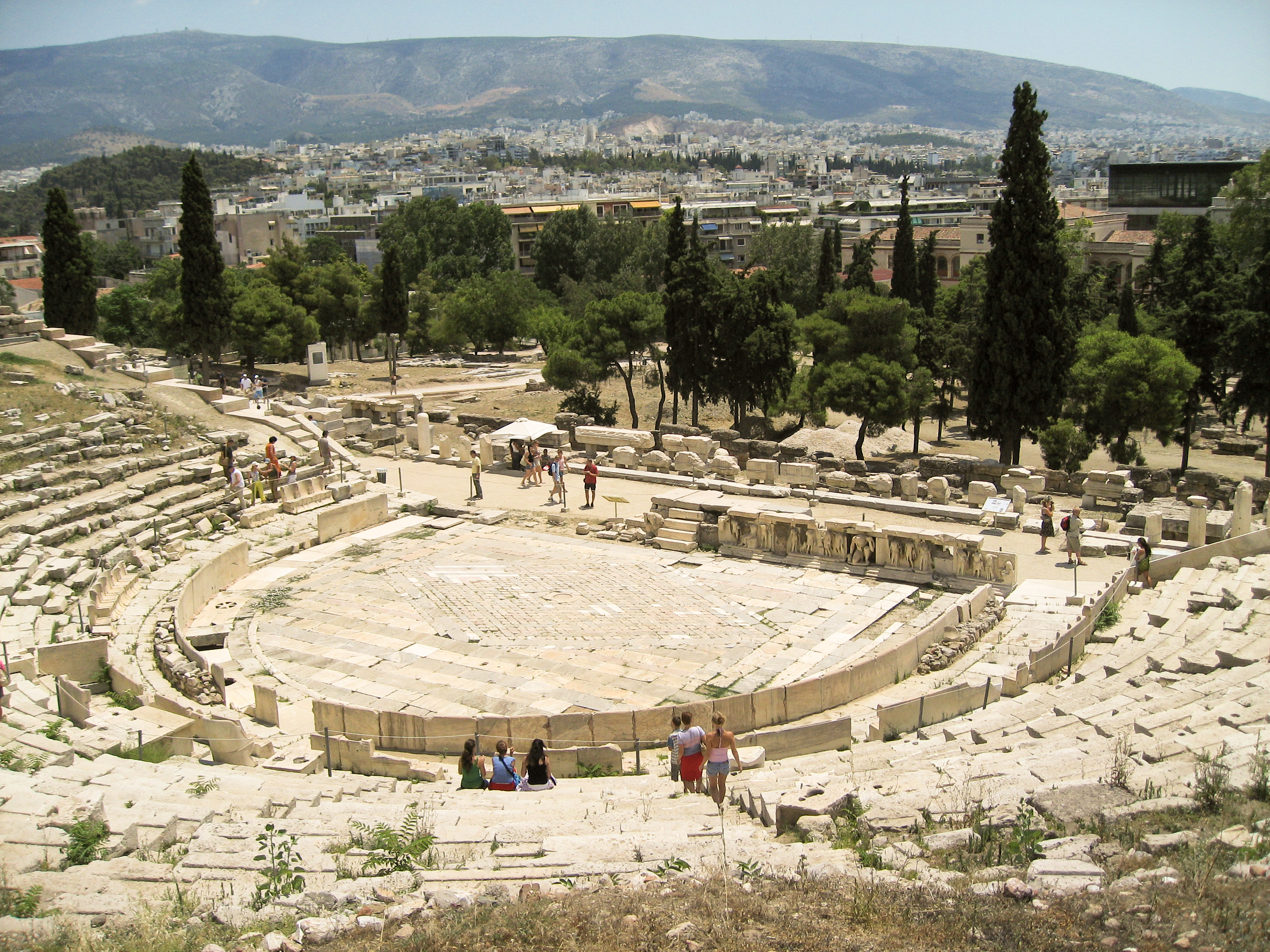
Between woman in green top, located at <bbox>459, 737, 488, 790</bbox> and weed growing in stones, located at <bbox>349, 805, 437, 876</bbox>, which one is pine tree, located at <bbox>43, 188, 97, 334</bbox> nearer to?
woman in green top, located at <bbox>459, 737, 488, 790</bbox>

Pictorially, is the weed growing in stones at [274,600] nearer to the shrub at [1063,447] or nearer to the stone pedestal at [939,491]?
the stone pedestal at [939,491]

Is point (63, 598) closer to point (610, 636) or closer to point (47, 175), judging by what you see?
point (610, 636)

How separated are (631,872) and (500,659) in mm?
7776

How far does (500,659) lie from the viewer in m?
15.9

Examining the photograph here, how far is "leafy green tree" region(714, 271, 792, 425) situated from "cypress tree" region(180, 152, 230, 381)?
1835cm

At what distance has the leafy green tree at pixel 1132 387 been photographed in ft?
96.7

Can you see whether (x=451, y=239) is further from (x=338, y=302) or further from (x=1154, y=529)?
(x=1154, y=529)

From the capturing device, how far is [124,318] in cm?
6088

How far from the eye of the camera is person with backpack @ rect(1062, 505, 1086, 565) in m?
19.4

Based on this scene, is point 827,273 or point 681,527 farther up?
point 827,273

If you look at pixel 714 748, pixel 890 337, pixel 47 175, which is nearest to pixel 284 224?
pixel 47 175

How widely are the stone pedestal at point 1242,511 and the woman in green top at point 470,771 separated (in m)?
16.1

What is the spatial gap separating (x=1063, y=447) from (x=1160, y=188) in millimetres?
60933

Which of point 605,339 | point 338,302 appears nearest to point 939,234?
point 338,302
